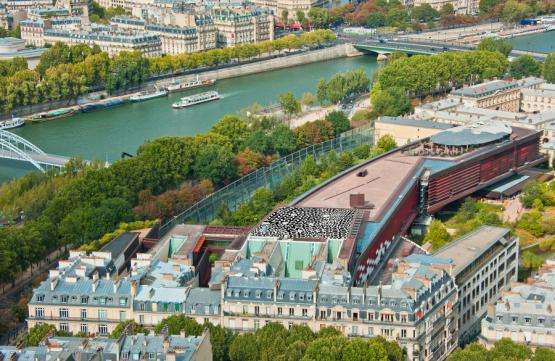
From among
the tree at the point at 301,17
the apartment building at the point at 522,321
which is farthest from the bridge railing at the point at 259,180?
the tree at the point at 301,17

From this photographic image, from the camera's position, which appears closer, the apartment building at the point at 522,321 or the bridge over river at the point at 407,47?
the apartment building at the point at 522,321

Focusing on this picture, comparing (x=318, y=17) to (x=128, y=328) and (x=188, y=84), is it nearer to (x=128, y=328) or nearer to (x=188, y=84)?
(x=188, y=84)

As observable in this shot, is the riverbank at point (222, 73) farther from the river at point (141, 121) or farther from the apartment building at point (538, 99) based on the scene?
the apartment building at point (538, 99)

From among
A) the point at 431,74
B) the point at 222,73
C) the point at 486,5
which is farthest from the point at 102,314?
the point at 486,5

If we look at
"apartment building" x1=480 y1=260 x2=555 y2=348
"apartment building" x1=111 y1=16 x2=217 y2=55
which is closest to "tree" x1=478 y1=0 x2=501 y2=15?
"apartment building" x1=111 y1=16 x2=217 y2=55

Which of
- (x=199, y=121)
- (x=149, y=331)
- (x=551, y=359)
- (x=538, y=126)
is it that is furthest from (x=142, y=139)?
(x=551, y=359)

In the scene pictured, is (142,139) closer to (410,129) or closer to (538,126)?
(410,129)

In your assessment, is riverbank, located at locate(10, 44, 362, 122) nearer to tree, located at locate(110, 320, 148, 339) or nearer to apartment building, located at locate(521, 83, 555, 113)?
apartment building, located at locate(521, 83, 555, 113)
